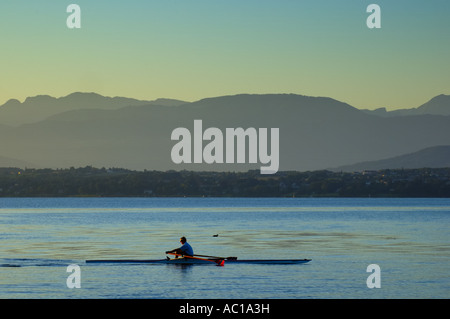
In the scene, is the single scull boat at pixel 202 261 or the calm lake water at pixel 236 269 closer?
the calm lake water at pixel 236 269

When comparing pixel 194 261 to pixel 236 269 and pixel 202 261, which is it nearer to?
pixel 202 261

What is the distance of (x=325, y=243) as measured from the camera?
241 feet

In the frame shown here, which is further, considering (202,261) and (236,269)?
(202,261)

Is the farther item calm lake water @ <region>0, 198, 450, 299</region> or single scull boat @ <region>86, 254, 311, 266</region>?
single scull boat @ <region>86, 254, 311, 266</region>

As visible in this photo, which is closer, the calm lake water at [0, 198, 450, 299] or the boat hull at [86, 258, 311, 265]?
the calm lake water at [0, 198, 450, 299]

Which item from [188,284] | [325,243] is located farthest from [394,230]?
[188,284]

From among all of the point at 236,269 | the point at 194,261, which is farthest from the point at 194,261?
the point at 236,269

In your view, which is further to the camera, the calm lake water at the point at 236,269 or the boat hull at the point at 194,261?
the boat hull at the point at 194,261

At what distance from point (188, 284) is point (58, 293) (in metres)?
7.86

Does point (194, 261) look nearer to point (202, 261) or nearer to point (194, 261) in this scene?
point (194, 261)

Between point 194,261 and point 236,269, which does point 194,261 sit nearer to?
point 194,261
